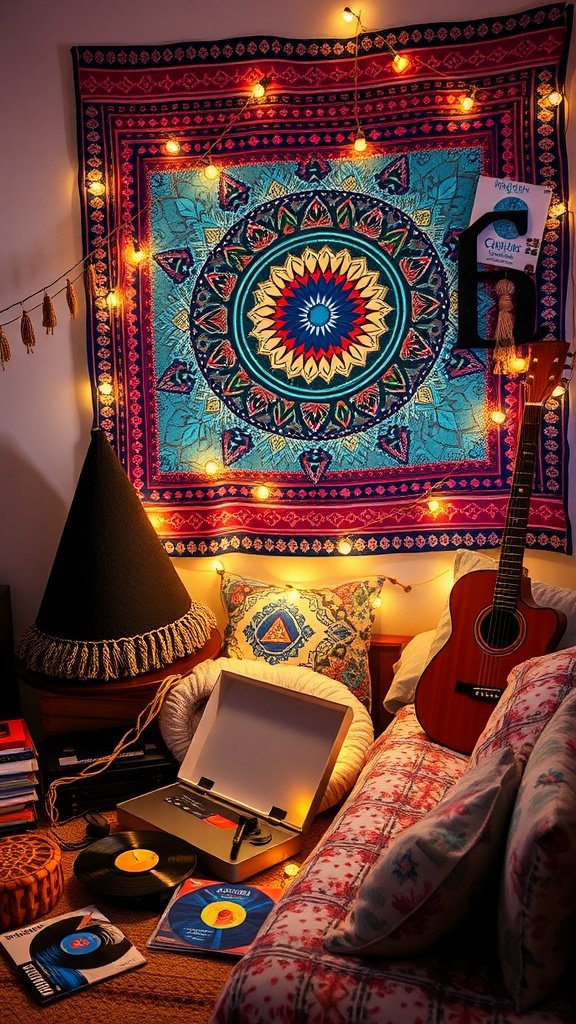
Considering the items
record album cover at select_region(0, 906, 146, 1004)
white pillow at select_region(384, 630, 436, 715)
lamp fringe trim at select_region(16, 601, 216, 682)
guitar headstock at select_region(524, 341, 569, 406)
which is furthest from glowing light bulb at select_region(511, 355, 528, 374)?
record album cover at select_region(0, 906, 146, 1004)

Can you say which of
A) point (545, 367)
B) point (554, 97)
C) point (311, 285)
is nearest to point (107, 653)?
point (311, 285)

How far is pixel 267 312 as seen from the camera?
8.84ft

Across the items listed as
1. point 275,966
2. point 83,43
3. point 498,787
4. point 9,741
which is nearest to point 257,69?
point 83,43

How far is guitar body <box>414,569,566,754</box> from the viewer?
2084 mm

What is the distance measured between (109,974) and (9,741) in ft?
2.37

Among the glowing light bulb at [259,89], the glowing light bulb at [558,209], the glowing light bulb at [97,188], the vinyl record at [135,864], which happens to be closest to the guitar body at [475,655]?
the vinyl record at [135,864]

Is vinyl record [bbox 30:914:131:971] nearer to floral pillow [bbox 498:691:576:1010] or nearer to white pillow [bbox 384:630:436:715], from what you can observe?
floral pillow [bbox 498:691:576:1010]

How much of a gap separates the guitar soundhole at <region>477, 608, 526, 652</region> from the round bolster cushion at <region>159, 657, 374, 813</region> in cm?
A: 39

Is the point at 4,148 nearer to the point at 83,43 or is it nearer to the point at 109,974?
the point at 83,43

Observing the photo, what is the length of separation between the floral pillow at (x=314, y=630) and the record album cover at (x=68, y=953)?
3.03 feet

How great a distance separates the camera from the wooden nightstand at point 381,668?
104 inches

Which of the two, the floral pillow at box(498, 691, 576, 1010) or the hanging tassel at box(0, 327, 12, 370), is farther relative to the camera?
the hanging tassel at box(0, 327, 12, 370)

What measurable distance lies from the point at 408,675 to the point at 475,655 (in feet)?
0.89

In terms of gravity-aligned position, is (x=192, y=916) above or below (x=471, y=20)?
below
